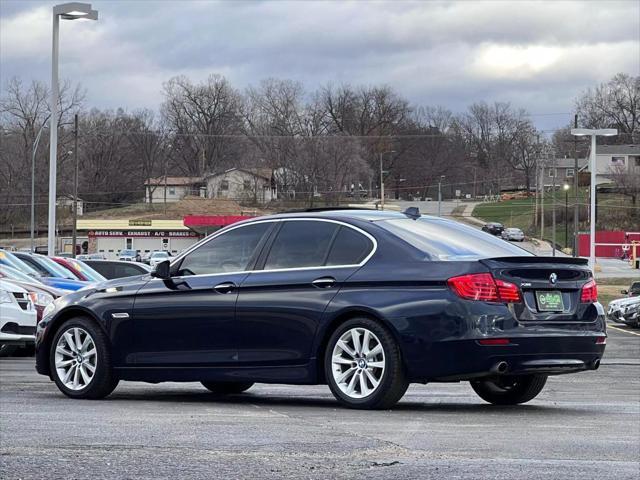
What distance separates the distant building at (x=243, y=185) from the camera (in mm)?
111500

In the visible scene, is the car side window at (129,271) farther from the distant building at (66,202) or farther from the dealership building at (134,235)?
the distant building at (66,202)

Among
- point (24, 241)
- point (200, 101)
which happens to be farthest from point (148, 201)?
point (24, 241)

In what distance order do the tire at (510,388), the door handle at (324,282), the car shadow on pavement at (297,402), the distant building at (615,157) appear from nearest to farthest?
1. the door handle at (324,282)
2. the car shadow on pavement at (297,402)
3. the tire at (510,388)
4. the distant building at (615,157)

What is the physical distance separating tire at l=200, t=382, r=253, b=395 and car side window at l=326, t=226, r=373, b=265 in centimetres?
195

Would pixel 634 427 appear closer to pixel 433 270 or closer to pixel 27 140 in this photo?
pixel 433 270

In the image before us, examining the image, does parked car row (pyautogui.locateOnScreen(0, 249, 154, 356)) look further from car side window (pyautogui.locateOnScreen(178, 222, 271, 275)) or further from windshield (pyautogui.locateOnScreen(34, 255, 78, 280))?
car side window (pyautogui.locateOnScreen(178, 222, 271, 275))

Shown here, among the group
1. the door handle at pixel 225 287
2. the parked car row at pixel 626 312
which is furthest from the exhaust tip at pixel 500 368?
the parked car row at pixel 626 312

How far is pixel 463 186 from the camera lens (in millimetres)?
137625

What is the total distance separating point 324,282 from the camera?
8555 millimetres

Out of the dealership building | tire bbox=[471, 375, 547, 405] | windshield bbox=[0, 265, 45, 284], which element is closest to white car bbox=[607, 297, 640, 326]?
windshield bbox=[0, 265, 45, 284]

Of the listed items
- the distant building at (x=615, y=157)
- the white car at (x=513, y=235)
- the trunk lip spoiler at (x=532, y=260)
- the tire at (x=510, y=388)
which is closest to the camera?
the trunk lip spoiler at (x=532, y=260)

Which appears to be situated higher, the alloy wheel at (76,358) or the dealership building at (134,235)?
the dealership building at (134,235)

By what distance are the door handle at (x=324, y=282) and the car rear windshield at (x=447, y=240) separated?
0.63 metres

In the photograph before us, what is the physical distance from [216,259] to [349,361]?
170cm
